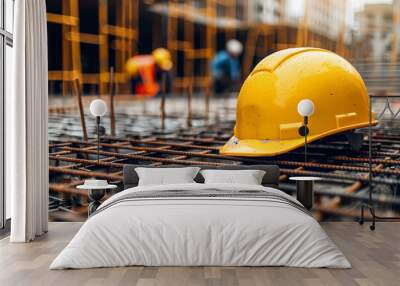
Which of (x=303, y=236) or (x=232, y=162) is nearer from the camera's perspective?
(x=303, y=236)

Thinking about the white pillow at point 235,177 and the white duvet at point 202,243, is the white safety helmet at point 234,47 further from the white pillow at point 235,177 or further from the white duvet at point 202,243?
the white duvet at point 202,243

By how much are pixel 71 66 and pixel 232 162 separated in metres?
1.96

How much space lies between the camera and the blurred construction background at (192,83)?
5617 mm

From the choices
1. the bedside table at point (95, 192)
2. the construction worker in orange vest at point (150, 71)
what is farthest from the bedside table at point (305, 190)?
the construction worker in orange vest at point (150, 71)

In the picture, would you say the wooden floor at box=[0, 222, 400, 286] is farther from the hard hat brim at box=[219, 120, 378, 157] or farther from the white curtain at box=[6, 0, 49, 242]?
the hard hat brim at box=[219, 120, 378, 157]

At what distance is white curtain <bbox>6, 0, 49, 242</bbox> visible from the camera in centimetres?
465

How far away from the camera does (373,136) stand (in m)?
5.80

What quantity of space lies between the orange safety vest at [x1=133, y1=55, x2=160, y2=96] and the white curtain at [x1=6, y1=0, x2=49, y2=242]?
4.17 feet

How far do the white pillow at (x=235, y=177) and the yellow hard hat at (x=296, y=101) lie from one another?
0.38m

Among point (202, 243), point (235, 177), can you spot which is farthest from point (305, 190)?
point (202, 243)

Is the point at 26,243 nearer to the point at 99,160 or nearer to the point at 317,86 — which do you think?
the point at 99,160

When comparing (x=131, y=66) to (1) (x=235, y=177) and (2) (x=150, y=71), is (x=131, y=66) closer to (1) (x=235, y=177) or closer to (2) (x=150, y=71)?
(2) (x=150, y=71)

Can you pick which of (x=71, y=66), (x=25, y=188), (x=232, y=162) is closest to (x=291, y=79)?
(x=232, y=162)

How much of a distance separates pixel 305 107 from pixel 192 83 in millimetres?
1299
